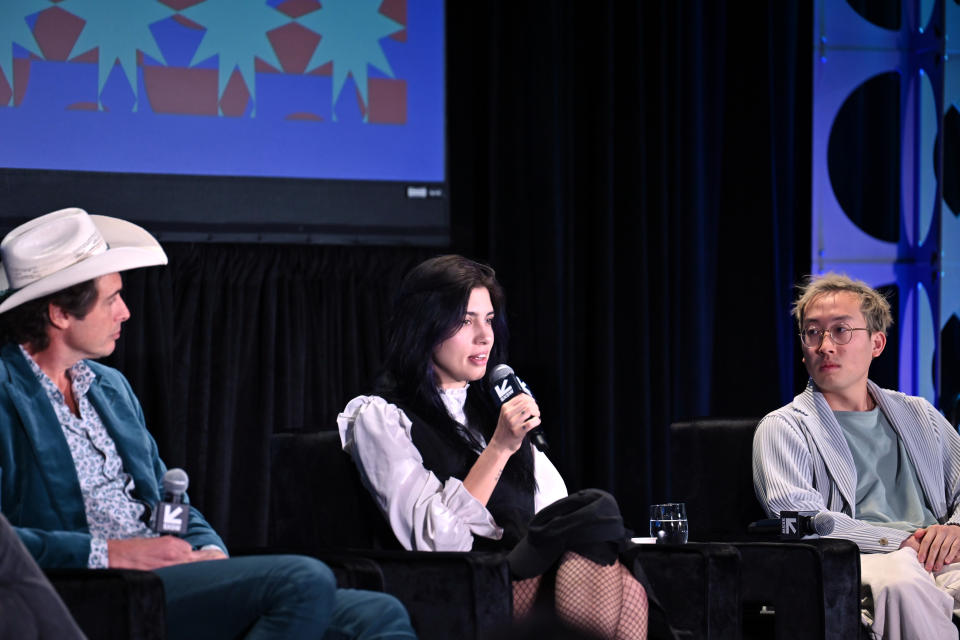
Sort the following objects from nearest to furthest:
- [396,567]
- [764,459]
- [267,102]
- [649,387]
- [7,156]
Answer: [396,567] → [764,459] → [7,156] → [267,102] → [649,387]

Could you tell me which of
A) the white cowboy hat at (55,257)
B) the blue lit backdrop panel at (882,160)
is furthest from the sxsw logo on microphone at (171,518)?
the blue lit backdrop panel at (882,160)

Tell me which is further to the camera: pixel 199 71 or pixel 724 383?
pixel 724 383

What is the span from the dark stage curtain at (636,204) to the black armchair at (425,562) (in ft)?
4.46

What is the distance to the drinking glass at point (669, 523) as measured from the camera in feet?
9.42

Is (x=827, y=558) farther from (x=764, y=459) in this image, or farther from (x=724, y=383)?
(x=724, y=383)

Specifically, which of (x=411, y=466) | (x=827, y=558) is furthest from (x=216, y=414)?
(x=827, y=558)

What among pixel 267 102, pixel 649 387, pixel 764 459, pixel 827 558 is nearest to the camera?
pixel 827 558

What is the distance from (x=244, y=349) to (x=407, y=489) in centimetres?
134

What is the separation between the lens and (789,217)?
174 inches

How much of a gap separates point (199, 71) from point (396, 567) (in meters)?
1.98

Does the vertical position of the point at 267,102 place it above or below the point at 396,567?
above

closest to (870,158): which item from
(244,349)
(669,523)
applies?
(669,523)

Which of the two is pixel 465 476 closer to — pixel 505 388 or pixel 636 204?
pixel 505 388

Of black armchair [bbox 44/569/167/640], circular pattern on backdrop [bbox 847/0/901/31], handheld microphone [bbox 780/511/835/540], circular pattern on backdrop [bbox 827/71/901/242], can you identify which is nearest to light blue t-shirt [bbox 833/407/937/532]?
handheld microphone [bbox 780/511/835/540]
